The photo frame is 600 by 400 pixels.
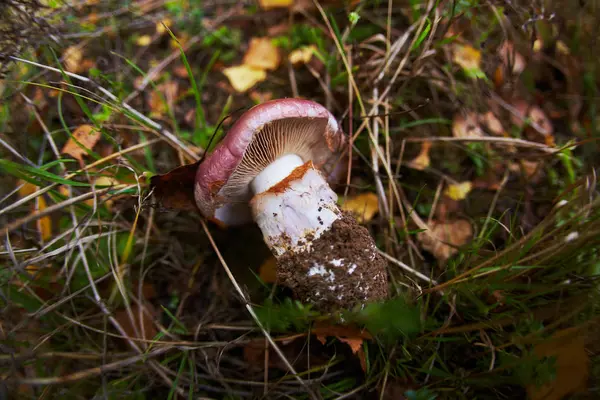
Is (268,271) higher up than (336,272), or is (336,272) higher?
(336,272)

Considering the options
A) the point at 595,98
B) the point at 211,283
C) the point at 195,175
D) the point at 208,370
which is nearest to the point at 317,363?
the point at 208,370

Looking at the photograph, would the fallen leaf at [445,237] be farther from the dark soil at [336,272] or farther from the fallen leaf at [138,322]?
the fallen leaf at [138,322]

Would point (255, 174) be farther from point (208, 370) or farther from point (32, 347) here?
point (32, 347)

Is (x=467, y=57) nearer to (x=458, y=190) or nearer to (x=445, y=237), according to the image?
(x=458, y=190)

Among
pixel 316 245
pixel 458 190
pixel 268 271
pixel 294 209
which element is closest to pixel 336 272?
pixel 316 245

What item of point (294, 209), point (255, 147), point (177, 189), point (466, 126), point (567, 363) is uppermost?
point (255, 147)

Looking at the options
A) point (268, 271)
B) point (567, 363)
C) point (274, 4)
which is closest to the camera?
point (567, 363)

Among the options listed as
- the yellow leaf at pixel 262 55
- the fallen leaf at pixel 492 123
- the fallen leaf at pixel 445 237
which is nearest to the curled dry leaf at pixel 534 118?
the fallen leaf at pixel 492 123
